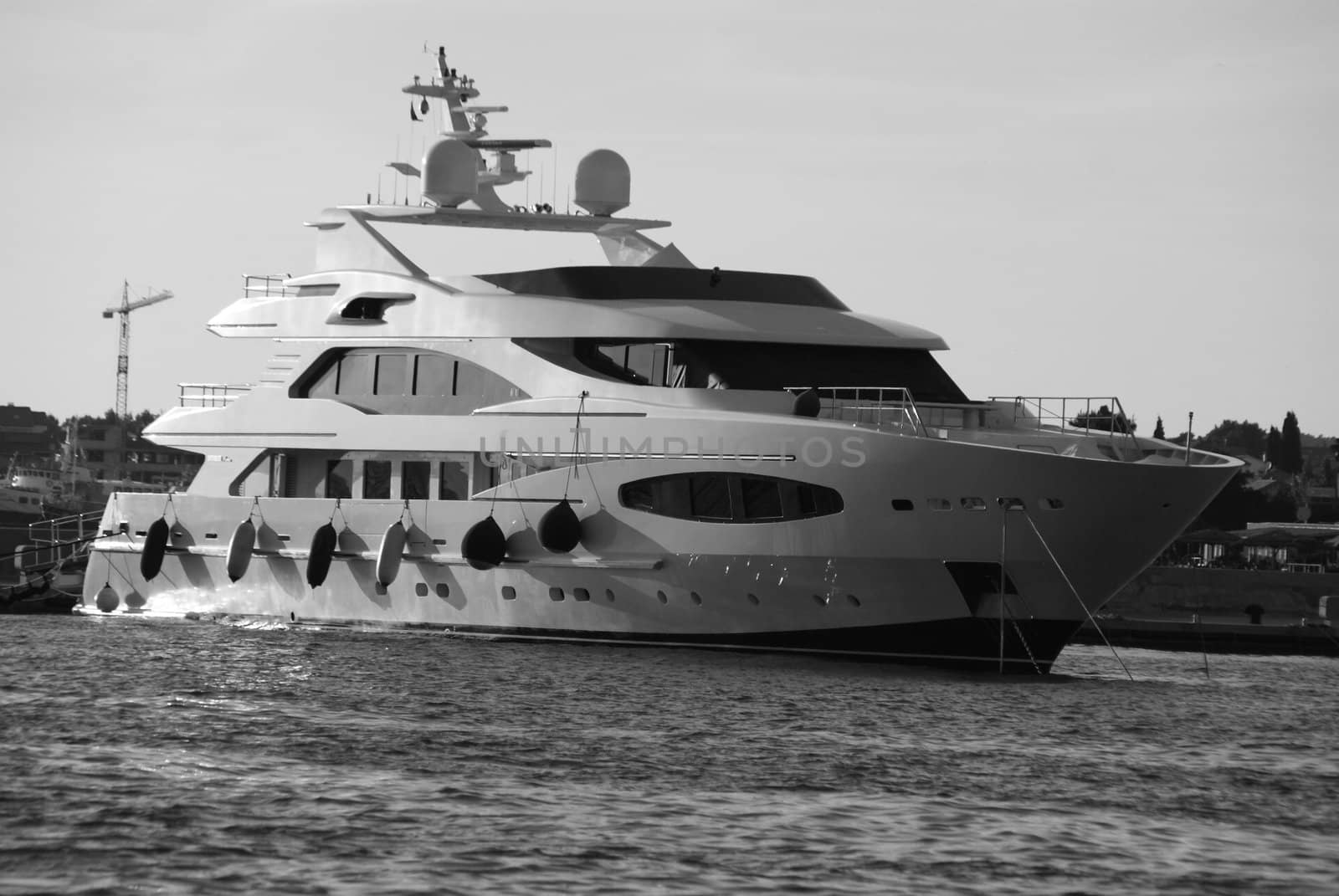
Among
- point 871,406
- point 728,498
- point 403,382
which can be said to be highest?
point 403,382

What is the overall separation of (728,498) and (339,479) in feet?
22.3

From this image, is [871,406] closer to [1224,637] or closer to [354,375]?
[354,375]

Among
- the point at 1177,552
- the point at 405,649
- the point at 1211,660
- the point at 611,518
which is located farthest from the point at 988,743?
the point at 1177,552

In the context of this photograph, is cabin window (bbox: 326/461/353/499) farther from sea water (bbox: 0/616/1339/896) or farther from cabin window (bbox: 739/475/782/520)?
cabin window (bbox: 739/475/782/520)

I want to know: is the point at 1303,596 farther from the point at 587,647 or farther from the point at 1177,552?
the point at 587,647

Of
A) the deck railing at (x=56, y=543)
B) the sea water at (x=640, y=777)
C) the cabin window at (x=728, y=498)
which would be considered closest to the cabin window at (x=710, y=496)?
the cabin window at (x=728, y=498)

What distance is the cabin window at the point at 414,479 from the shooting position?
85.3ft

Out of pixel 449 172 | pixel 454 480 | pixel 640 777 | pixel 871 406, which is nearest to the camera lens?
pixel 640 777

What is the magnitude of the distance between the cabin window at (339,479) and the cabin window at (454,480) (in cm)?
176

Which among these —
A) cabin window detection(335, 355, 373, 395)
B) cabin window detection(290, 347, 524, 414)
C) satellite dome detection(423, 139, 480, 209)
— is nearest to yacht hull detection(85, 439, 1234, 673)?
cabin window detection(290, 347, 524, 414)

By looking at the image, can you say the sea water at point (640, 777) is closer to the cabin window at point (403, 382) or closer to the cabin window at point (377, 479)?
the cabin window at point (377, 479)

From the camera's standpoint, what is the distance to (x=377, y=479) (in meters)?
26.5

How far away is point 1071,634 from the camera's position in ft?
74.7

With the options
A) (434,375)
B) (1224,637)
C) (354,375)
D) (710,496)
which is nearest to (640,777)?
(710,496)
